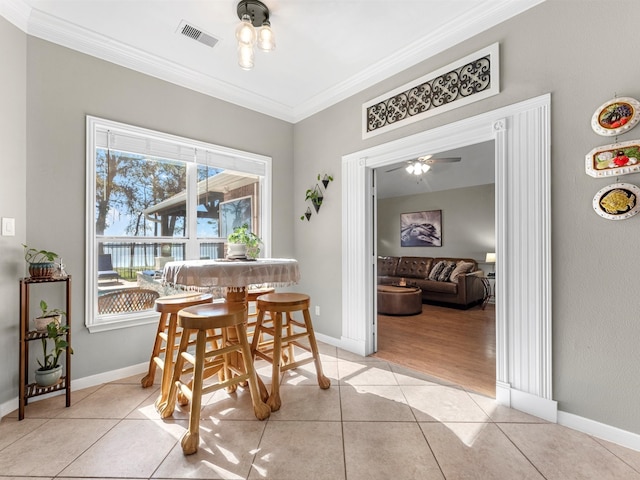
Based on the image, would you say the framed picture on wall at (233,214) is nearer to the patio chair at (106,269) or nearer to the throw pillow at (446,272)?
the patio chair at (106,269)

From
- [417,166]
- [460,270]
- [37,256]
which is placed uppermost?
[417,166]

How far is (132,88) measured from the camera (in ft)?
8.65

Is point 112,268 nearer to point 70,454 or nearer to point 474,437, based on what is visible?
point 70,454

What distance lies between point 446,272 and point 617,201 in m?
4.26

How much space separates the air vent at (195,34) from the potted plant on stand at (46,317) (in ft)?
7.47

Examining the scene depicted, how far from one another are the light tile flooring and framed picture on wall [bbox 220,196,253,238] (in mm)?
1705

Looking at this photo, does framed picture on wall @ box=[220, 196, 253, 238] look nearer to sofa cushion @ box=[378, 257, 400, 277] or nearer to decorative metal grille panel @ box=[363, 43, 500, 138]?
decorative metal grille panel @ box=[363, 43, 500, 138]

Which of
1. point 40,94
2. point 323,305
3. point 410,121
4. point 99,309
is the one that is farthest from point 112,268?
point 410,121

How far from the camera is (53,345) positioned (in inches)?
89.0

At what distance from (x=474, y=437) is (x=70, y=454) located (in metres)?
2.26

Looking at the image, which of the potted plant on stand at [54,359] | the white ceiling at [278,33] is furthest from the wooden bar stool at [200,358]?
the white ceiling at [278,33]

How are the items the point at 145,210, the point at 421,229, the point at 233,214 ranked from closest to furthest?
the point at 145,210
the point at 233,214
the point at 421,229

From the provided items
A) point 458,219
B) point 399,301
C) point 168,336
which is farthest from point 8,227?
point 458,219

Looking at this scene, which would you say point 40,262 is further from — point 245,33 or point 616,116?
point 616,116
